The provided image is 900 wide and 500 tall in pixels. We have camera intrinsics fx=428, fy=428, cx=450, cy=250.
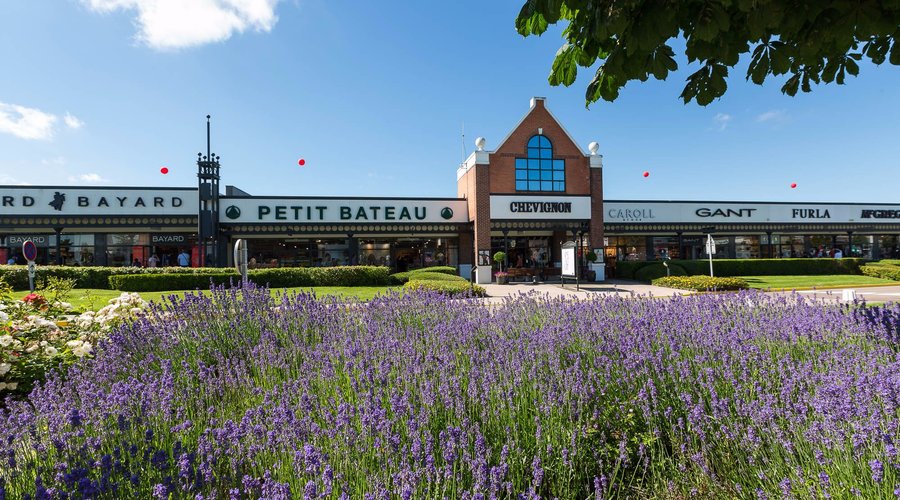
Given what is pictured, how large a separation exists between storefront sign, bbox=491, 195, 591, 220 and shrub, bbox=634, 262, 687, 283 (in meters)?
4.46

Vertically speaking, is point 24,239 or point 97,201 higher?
point 97,201

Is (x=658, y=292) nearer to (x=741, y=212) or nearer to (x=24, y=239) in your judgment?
(x=741, y=212)

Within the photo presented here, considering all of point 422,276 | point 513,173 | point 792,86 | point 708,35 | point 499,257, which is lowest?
point 422,276

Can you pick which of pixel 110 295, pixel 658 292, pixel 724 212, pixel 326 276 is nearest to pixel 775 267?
pixel 724 212

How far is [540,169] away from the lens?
25750 millimetres

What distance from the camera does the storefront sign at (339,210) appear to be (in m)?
24.2

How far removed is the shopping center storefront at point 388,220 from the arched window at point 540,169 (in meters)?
0.06

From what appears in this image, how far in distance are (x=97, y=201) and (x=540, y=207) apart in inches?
968

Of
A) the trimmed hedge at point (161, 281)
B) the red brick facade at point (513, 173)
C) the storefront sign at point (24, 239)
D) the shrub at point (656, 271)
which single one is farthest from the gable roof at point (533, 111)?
the storefront sign at point (24, 239)

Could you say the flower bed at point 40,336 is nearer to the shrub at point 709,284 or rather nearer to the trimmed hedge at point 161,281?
the trimmed hedge at point 161,281

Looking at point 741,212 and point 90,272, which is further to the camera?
point 741,212

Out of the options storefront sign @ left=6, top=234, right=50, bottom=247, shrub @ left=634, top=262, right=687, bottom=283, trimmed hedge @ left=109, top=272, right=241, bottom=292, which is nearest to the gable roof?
shrub @ left=634, top=262, right=687, bottom=283

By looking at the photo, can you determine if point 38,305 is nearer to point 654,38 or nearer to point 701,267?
point 654,38

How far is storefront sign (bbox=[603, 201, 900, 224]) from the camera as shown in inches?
1128
